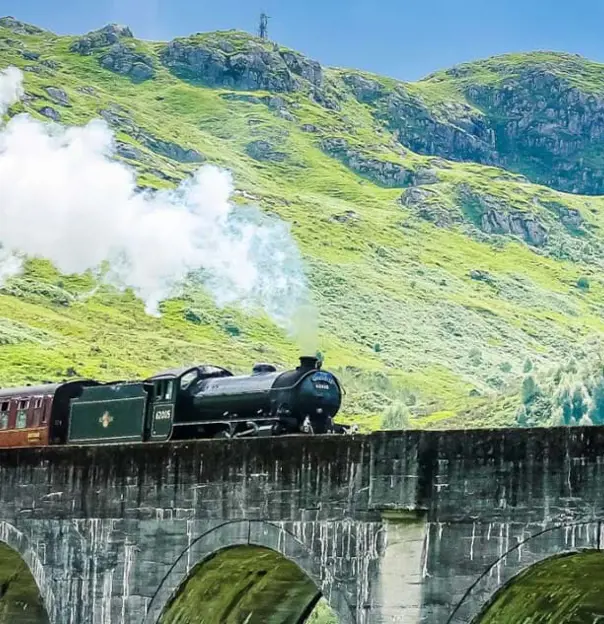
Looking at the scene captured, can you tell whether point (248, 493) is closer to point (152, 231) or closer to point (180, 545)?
point (180, 545)

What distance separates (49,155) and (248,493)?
132175mm

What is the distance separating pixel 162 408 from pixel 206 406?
98 cm

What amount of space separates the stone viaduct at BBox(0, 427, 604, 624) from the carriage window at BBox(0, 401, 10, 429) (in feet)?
22.5

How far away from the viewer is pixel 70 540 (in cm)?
2572

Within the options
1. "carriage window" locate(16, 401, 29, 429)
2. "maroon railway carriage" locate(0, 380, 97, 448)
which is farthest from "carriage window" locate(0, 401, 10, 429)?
"carriage window" locate(16, 401, 29, 429)

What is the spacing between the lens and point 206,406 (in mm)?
29469

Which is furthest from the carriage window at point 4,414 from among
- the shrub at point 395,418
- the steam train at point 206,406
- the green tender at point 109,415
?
the shrub at point 395,418

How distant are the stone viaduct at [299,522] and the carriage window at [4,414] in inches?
269

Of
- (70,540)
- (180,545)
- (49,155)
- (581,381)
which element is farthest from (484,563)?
(49,155)

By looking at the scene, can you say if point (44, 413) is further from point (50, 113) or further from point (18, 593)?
point (50, 113)

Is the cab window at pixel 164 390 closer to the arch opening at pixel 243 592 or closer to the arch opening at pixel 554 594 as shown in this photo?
the arch opening at pixel 243 592

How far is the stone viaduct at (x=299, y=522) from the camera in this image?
62.7 ft

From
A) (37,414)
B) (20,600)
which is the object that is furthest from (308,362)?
(20,600)

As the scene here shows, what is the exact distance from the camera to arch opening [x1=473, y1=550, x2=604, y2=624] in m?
19.2
